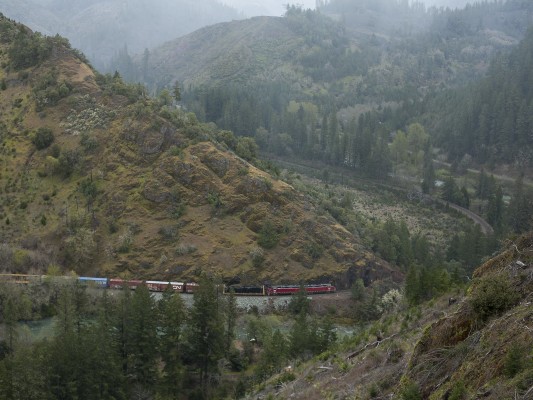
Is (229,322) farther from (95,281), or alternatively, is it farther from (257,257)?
(95,281)

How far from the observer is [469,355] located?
14.5m

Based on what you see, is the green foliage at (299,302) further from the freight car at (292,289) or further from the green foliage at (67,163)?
the green foliage at (67,163)

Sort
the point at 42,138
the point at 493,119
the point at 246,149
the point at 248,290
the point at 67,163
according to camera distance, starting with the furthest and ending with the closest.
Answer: the point at 493,119
the point at 246,149
the point at 42,138
the point at 67,163
the point at 248,290

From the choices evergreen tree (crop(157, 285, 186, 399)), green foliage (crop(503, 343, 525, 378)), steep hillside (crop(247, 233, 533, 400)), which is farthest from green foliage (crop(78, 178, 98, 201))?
green foliage (crop(503, 343, 525, 378))

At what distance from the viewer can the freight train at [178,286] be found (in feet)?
155

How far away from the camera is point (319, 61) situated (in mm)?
184875

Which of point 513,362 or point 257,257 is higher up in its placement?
point 513,362

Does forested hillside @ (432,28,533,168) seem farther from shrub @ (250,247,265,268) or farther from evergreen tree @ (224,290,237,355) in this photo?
evergreen tree @ (224,290,237,355)

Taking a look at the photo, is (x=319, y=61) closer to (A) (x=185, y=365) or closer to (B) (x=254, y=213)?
(B) (x=254, y=213)

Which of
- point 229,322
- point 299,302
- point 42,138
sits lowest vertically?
Answer: point 299,302

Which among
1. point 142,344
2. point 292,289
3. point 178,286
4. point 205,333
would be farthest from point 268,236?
point 142,344

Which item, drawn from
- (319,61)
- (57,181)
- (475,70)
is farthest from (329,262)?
(475,70)

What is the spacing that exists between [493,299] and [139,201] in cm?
4542

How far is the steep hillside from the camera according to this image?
42.3 ft
